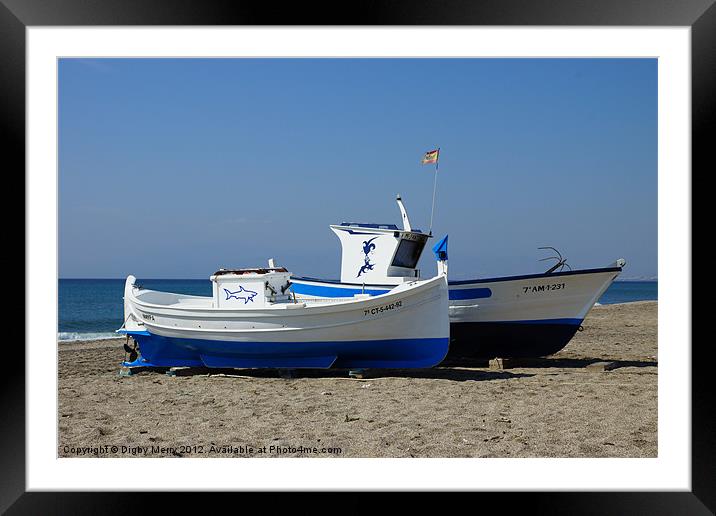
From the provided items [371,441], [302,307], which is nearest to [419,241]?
[302,307]

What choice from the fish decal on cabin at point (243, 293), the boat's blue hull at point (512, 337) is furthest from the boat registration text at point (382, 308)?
the boat's blue hull at point (512, 337)

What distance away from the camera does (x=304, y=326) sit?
957cm

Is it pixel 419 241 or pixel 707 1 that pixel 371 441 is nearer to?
pixel 707 1

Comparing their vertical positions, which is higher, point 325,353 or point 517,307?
point 517,307

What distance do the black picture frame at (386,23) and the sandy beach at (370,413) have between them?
135 centimetres

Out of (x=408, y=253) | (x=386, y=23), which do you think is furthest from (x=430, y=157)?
(x=386, y=23)

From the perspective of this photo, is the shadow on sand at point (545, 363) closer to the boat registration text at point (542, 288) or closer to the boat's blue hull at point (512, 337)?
the boat's blue hull at point (512, 337)

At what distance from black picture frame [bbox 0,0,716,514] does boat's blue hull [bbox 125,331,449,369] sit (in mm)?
5071

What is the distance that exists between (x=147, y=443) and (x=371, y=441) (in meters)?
2.24

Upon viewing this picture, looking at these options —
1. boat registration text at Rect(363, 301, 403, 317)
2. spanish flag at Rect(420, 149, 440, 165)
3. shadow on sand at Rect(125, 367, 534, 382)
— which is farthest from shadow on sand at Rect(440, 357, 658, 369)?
spanish flag at Rect(420, 149, 440, 165)

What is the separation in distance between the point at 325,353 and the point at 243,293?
159 centimetres

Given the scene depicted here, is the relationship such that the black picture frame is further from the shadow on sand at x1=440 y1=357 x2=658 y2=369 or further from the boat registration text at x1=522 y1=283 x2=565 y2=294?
the boat registration text at x1=522 y1=283 x2=565 y2=294

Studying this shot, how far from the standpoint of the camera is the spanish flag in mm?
11378

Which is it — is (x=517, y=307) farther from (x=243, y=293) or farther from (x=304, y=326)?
(x=243, y=293)
